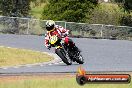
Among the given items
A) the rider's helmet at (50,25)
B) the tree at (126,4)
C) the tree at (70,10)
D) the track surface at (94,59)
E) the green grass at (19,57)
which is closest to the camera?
the rider's helmet at (50,25)

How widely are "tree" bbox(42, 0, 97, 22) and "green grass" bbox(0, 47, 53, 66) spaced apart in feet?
84.0

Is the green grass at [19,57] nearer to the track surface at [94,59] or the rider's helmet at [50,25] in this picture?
the track surface at [94,59]

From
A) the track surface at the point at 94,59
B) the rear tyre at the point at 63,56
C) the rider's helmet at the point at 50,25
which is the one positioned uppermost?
the rider's helmet at the point at 50,25

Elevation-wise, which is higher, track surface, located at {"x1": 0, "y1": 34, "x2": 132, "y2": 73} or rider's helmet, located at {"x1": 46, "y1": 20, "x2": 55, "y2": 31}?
rider's helmet, located at {"x1": 46, "y1": 20, "x2": 55, "y2": 31}

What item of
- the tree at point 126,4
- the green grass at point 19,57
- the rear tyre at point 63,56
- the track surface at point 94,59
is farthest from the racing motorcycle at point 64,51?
the tree at point 126,4

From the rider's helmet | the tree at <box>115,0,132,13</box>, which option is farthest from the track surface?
the tree at <box>115,0,132,13</box>

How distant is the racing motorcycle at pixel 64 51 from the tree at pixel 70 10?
3001 centimetres

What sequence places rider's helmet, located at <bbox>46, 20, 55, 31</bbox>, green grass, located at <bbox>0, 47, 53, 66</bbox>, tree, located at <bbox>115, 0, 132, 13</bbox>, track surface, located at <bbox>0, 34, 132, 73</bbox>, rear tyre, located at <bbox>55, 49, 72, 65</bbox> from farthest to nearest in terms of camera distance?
tree, located at <bbox>115, 0, 132, 13</bbox>, green grass, located at <bbox>0, 47, 53, 66</bbox>, rear tyre, located at <bbox>55, 49, 72, 65</bbox>, track surface, located at <bbox>0, 34, 132, 73</bbox>, rider's helmet, located at <bbox>46, 20, 55, 31</bbox>

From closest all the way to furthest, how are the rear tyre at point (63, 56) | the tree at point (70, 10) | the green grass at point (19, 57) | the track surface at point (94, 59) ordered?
the track surface at point (94, 59) → the rear tyre at point (63, 56) → the green grass at point (19, 57) → the tree at point (70, 10)

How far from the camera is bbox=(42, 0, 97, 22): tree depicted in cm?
4979

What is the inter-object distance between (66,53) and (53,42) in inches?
44.4

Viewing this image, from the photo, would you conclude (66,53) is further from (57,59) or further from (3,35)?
(3,35)

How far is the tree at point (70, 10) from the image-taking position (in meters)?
49.8

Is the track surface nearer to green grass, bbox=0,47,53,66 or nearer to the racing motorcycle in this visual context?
the racing motorcycle
